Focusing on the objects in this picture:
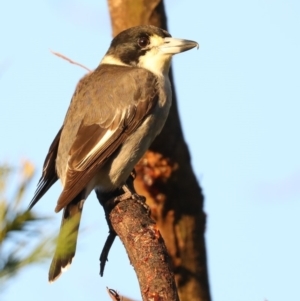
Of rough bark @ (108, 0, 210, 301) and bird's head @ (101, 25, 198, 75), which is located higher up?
bird's head @ (101, 25, 198, 75)

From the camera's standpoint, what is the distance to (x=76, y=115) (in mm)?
4504

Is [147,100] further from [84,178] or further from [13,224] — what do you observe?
[13,224]

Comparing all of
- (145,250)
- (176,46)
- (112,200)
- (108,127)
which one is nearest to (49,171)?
(108,127)

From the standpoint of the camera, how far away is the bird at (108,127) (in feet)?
13.9

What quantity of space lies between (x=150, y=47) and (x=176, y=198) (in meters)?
1.04

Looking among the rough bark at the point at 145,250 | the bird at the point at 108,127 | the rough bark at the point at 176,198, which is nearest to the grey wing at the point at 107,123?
the bird at the point at 108,127

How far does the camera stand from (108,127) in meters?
4.41

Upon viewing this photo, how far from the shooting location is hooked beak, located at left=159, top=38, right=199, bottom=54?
491 cm

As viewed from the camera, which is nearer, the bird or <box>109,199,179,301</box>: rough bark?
<box>109,199,179,301</box>: rough bark

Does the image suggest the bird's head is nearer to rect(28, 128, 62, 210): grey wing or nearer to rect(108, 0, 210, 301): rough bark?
rect(108, 0, 210, 301): rough bark

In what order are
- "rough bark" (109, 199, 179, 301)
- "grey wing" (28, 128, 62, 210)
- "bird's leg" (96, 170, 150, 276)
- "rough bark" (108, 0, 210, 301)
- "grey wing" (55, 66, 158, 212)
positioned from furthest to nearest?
"rough bark" (108, 0, 210, 301)
"grey wing" (28, 128, 62, 210)
"grey wing" (55, 66, 158, 212)
"bird's leg" (96, 170, 150, 276)
"rough bark" (109, 199, 179, 301)

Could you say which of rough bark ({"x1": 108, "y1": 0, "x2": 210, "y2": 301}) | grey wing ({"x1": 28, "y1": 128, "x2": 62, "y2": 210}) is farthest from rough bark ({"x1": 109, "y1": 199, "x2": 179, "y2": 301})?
rough bark ({"x1": 108, "y1": 0, "x2": 210, "y2": 301})

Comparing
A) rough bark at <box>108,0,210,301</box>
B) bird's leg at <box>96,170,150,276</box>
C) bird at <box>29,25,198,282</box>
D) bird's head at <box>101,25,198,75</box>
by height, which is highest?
bird's head at <box>101,25,198,75</box>

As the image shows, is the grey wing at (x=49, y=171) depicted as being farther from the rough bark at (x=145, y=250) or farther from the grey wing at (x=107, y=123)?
the rough bark at (x=145, y=250)
